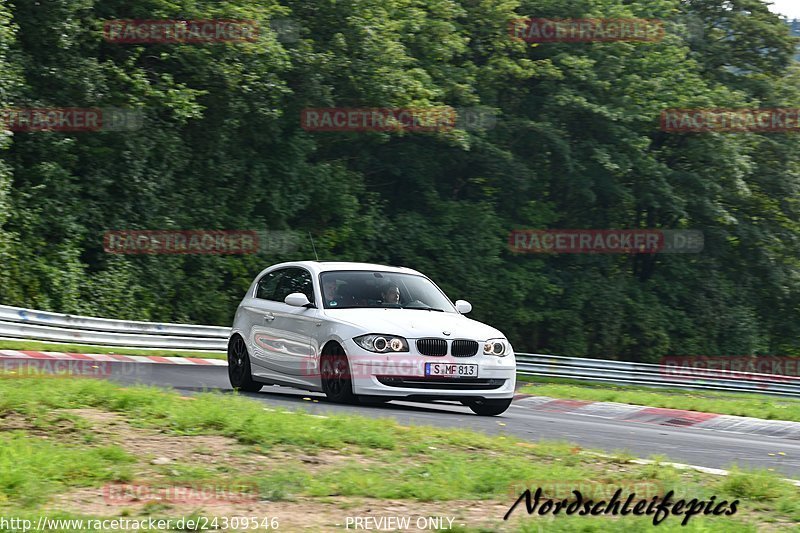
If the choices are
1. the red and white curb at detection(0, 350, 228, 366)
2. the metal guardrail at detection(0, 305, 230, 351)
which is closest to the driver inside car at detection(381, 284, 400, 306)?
the red and white curb at detection(0, 350, 228, 366)

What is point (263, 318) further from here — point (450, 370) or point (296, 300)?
point (450, 370)

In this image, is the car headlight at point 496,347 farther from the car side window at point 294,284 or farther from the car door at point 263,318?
the car door at point 263,318

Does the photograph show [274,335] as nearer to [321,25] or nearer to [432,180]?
[321,25]

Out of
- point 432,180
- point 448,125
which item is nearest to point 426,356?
point 448,125

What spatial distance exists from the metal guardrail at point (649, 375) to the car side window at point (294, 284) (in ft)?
68.8

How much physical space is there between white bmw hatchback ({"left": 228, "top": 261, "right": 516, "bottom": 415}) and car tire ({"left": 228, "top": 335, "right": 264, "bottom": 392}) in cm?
1

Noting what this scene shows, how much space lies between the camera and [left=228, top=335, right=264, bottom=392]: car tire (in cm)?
1435

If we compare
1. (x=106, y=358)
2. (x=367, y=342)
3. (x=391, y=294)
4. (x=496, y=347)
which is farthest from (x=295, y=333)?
(x=106, y=358)

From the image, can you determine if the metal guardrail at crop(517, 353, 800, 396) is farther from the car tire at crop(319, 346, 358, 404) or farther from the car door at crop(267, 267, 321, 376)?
the car tire at crop(319, 346, 358, 404)

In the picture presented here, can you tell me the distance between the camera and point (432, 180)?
1578 inches

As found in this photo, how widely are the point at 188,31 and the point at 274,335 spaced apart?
18.2 metres

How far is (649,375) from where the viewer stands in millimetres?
35688

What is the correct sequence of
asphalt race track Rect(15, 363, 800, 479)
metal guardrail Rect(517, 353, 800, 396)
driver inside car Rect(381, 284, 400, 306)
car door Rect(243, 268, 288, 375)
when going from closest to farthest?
asphalt race track Rect(15, 363, 800, 479), driver inside car Rect(381, 284, 400, 306), car door Rect(243, 268, 288, 375), metal guardrail Rect(517, 353, 800, 396)

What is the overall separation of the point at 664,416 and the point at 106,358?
33.6 ft
